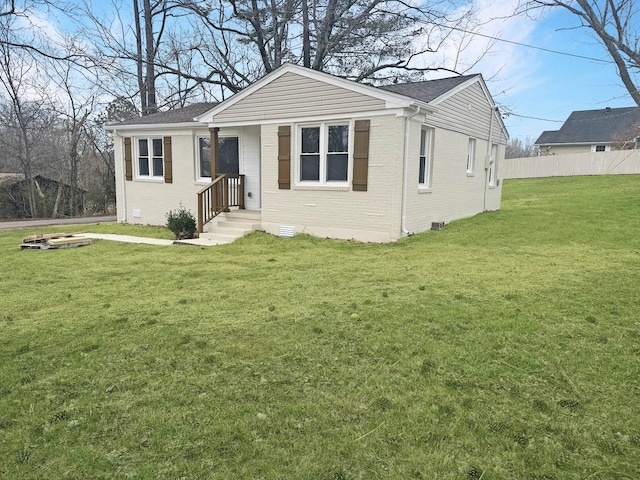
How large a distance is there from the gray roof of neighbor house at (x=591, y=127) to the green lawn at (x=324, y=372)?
110ft

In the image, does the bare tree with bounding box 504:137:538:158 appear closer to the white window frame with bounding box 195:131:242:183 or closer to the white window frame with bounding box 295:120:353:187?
the white window frame with bounding box 195:131:242:183

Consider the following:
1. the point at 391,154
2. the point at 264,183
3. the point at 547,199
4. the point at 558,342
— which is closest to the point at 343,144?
the point at 391,154

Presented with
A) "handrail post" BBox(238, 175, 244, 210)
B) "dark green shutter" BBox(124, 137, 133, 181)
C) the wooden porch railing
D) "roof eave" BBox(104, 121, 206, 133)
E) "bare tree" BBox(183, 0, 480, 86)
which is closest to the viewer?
the wooden porch railing

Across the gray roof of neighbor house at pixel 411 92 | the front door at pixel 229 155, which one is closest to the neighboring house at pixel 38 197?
the gray roof of neighbor house at pixel 411 92

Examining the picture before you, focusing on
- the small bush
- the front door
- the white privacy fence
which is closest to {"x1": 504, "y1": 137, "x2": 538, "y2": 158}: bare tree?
the white privacy fence

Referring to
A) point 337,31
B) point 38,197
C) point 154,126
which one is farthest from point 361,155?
point 38,197

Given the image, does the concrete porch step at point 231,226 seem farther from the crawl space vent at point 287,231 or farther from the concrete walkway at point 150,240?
the crawl space vent at point 287,231

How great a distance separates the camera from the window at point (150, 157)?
12.7 metres

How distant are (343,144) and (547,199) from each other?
37.9 ft

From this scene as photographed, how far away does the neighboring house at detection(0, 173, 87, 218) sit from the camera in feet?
63.7

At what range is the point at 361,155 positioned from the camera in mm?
9055

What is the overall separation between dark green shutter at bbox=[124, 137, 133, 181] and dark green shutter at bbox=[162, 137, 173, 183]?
1449 mm

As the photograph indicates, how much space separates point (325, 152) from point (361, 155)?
3.06 feet

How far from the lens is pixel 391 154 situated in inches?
347
